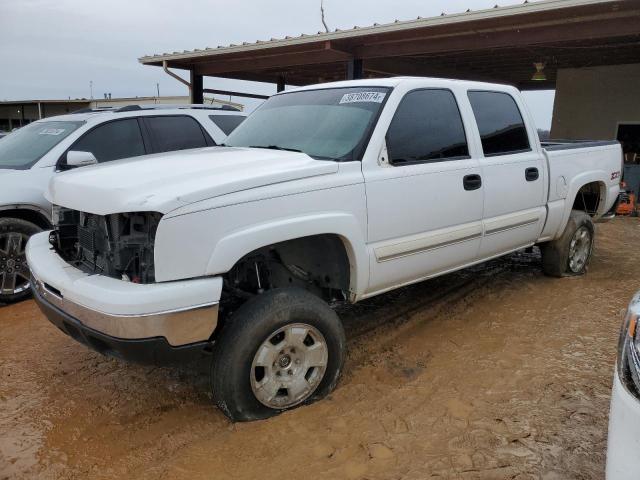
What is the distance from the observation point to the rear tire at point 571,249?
18.5 feet

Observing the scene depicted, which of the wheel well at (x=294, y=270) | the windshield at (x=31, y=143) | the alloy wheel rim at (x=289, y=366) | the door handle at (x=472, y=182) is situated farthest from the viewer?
the windshield at (x=31, y=143)

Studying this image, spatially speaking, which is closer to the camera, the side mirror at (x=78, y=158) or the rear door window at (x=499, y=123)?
the rear door window at (x=499, y=123)

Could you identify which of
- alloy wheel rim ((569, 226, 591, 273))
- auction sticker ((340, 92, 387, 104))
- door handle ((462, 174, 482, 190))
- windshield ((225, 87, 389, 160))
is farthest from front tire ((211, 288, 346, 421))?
alloy wheel rim ((569, 226, 591, 273))

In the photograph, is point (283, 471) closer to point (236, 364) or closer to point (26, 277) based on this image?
point (236, 364)

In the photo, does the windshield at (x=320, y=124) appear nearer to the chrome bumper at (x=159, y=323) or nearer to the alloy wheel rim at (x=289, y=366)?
the alloy wheel rim at (x=289, y=366)

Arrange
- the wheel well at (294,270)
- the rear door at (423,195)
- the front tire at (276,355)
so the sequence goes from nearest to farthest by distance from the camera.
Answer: the front tire at (276,355)
the wheel well at (294,270)
the rear door at (423,195)

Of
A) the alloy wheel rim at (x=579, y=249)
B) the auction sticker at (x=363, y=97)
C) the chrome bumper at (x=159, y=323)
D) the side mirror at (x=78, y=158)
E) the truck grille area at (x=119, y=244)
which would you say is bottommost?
the alloy wheel rim at (x=579, y=249)

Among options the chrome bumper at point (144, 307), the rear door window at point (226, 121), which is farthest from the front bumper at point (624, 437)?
the rear door window at point (226, 121)

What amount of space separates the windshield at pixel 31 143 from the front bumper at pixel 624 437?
209 inches

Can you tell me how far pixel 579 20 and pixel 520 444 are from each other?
766 centimetres

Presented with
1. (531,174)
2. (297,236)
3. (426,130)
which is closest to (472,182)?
(426,130)

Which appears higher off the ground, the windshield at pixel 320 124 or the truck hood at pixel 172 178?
the windshield at pixel 320 124

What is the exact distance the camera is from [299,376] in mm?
3119

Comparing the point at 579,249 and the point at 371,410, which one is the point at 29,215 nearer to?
the point at 371,410
